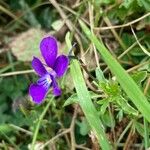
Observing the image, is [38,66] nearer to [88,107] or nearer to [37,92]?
[37,92]

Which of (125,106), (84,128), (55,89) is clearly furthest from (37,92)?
(84,128)

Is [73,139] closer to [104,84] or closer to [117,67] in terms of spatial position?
[104,84]

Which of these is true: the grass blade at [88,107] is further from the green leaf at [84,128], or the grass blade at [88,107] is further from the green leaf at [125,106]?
the green leaf at [84,128]

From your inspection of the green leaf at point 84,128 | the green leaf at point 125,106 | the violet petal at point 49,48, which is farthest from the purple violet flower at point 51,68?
the green leaf at point 84,128

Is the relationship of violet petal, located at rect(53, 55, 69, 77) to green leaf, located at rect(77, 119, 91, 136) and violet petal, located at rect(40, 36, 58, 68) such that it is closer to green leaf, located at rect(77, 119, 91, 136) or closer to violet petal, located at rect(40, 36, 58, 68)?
violet petal, located at rect(40, 36, 58, 68)

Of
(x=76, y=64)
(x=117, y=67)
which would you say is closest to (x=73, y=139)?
(x=76, y=64)

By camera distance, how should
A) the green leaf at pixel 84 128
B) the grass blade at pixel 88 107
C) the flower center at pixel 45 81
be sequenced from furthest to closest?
1. the green leaf at pixel 84 128
2. the flower center at pixel 45 81
3. the grass blade at pixel 88 107

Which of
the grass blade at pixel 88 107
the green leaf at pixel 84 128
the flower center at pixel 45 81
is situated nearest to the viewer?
the grass blade at pixel 88 107

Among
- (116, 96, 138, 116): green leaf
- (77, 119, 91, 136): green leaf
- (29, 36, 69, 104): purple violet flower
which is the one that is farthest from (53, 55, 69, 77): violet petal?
(77, 119, 91, 136): green leaf

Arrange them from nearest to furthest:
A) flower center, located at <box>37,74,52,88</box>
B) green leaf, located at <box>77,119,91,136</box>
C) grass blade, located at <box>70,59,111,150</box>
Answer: grass blade, located at <box>70,59,111,150</box>, flower center, located at <box>37,74,52,88</box>, green leaf, located at <box>77,119,91,136</box>
